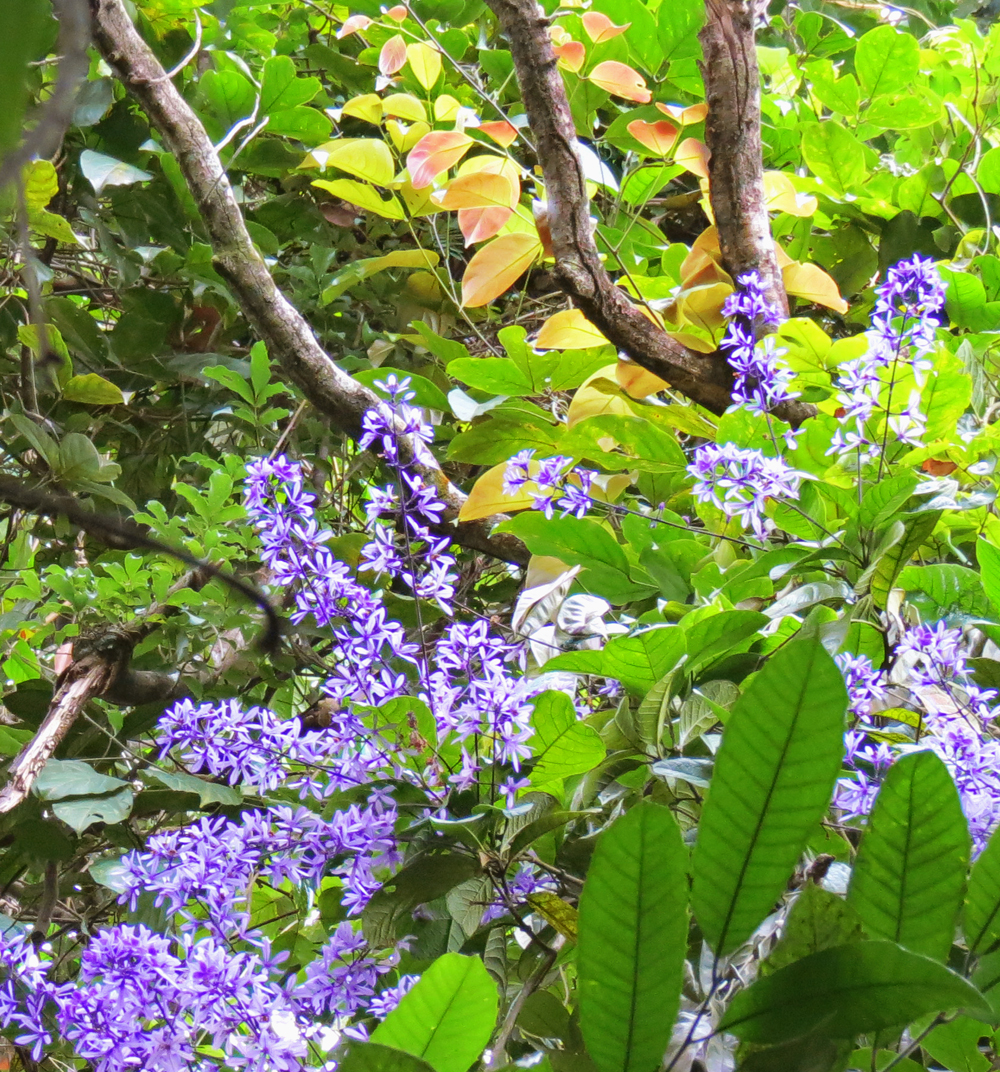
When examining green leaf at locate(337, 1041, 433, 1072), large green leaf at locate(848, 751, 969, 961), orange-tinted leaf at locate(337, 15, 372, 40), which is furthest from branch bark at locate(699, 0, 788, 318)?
green leaf at locate(337, 1041, 433, 1072)

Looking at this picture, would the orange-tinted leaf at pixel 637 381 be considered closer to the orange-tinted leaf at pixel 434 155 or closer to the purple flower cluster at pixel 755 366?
the purple flower cluster at pixel 755 366

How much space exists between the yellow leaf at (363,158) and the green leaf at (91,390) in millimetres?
366

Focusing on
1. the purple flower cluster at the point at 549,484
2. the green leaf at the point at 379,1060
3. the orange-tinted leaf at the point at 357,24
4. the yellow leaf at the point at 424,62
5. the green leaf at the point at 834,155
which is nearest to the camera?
the green leaf at the point at 379,1060

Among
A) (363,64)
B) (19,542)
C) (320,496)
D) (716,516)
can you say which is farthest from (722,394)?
(19,542)

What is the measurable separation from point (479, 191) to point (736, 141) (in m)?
0.25

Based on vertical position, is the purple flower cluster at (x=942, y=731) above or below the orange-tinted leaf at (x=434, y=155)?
below

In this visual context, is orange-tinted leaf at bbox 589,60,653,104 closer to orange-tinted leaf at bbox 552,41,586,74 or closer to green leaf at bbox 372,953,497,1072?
orange-tinted leaf at bbox 552,41,586,74

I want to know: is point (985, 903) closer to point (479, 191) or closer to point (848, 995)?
point (848, 995)

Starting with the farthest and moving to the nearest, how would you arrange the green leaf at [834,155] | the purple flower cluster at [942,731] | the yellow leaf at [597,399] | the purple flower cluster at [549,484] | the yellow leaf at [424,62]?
the yellow leaf at [424,62] < the green leaf at [834,155] < the yellow leaf at [597,399] < the purple flower cluster at [549,484] < the purple flower cluster at [942,731]

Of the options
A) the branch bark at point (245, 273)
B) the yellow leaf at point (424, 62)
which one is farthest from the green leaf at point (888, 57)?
the branch bark at point (245, 273)

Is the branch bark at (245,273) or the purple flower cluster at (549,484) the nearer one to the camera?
the purple flower cluster at (549,484)

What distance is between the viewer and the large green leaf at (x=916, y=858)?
0.30 meters

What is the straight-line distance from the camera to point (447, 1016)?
0.29 m

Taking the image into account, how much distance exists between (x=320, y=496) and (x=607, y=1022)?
112 centimetres
